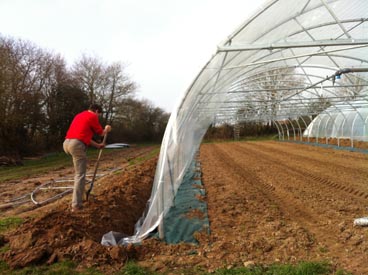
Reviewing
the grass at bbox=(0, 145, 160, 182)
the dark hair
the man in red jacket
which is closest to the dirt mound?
the man in red jacket

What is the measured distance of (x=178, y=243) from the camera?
447cm

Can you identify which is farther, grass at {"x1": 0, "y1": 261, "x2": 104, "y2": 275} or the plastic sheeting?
the plastic sheeting

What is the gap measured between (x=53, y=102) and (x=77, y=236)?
27512 mm

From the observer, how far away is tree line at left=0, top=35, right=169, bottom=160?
827 inches

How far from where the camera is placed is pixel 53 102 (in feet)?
96.7

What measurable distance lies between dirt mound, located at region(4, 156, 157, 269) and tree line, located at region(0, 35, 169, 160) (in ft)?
57.7

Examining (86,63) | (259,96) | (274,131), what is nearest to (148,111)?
(86,63)

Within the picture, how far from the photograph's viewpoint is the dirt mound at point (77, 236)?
3.86 m

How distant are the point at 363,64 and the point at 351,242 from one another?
6782 mm

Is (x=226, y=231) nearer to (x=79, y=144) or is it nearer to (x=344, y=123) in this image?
(x=79, y=144)

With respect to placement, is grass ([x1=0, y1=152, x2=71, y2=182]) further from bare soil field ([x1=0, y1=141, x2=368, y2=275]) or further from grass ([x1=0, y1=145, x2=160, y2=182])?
bare soil field ([x1=0, y1=141, x2=368, y2=275])

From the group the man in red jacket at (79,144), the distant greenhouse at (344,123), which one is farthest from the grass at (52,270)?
the distant greenhouse at (344,123)

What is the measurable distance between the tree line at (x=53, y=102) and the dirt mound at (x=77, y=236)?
17587 mm

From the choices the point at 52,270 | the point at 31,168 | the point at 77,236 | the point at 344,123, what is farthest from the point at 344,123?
the point at 52,270
